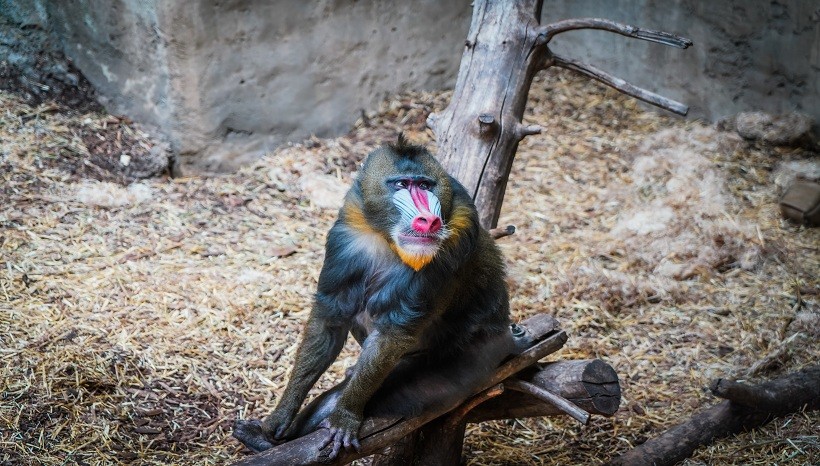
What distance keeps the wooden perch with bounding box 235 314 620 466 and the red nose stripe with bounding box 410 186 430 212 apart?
85 cm

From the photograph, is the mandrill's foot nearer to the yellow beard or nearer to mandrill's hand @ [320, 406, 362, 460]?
mandrill's hand @ [320, 406, 362, 460]

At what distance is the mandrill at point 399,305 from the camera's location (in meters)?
3.11

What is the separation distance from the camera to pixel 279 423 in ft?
11.0

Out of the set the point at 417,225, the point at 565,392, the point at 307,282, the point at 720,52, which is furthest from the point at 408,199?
the point at 720,52

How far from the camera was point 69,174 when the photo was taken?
5.91 metres

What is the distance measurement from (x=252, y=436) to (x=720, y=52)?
5.59 m

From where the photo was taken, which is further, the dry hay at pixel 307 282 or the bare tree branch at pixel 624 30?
the dry hay at pixel 307 282

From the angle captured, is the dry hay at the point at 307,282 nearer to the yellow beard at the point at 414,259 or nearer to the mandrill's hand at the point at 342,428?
the mandrill's hand at the point at 342,428

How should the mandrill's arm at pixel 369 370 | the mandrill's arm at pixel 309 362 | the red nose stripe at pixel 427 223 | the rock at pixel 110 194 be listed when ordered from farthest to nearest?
the rock at pixel 110 194 < the mandrill's arm at pixel 309 362 < the mandrill's arm at pixel 369 370 < the red nose stripe at pixel 427 223

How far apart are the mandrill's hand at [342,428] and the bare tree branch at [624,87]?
1920 millimetres

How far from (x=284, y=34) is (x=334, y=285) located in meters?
3.73

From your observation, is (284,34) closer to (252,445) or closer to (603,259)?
(603,259)

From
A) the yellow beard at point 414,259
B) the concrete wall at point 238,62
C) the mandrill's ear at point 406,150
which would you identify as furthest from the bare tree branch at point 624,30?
the concrete wall at point 238,62

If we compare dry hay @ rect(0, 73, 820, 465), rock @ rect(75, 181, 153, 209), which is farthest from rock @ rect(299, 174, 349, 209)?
rock @ rect(75, 181, 153, 209)
